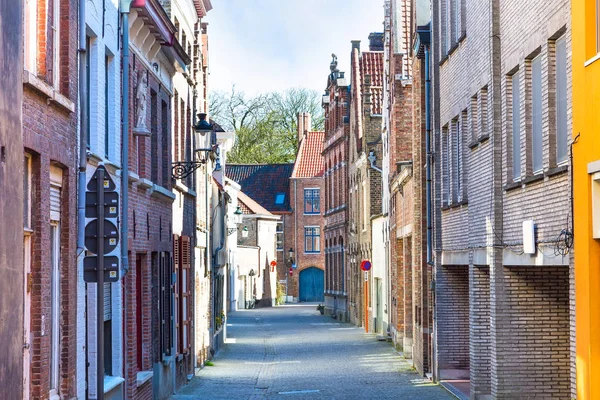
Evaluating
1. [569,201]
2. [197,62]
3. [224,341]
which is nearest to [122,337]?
[569,201]

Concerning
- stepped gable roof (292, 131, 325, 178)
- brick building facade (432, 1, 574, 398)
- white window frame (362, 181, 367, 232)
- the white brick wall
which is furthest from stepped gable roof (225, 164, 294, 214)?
the white brick wall

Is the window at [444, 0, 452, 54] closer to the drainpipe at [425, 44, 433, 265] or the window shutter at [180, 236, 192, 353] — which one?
the drainpipe at [425, 44, 433, 265]

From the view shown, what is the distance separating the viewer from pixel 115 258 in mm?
11539

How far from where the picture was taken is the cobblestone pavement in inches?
916

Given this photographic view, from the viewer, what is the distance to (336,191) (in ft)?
198

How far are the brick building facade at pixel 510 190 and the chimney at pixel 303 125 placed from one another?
54.2m

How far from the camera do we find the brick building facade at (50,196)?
465 inches

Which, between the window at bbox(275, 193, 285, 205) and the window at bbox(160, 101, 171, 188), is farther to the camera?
the window at bbox(275, 193, 285, 205)

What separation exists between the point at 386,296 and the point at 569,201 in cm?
2484

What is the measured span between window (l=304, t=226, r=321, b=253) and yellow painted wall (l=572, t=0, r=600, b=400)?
229 feet

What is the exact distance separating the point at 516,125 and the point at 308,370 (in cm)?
1249

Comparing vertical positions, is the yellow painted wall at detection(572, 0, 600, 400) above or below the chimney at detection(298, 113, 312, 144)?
below

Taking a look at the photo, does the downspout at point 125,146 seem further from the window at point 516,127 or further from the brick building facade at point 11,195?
the brick building facade at point 11,195

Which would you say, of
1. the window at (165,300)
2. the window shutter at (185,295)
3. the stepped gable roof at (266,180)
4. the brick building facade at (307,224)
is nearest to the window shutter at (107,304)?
the window at (165,300)
